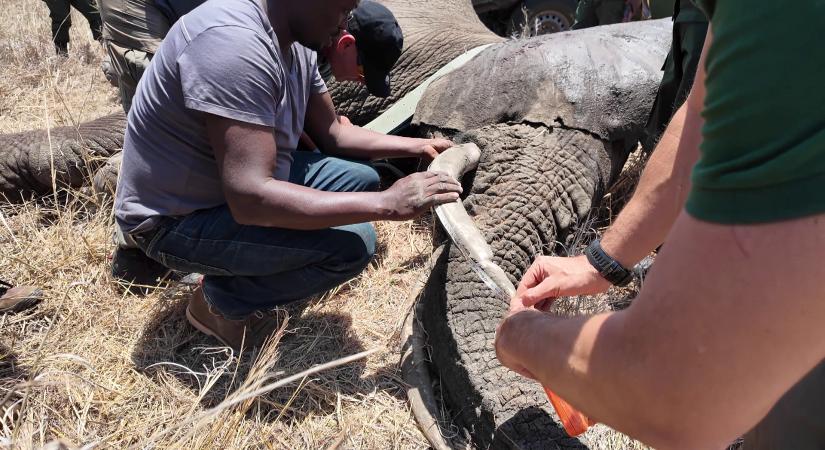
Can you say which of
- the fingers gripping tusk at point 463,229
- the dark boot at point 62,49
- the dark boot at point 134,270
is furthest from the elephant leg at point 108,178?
the dark boot at point 62,49

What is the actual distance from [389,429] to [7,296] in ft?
5.64

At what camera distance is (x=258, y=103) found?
2080 mm

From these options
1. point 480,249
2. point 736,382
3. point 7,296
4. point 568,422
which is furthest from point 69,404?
point 736,382

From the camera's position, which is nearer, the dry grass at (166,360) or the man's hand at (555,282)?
the man's hand at (555,282)

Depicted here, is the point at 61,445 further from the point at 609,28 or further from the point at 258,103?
the point at 609,28

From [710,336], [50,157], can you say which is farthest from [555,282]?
[50,157]

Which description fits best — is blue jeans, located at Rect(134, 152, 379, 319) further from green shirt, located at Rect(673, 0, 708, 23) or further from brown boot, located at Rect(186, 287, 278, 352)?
green shirt, located at Rect(673, 0, 708, 23)

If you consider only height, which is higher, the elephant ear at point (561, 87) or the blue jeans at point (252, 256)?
the elephant ear at point (561, 87)

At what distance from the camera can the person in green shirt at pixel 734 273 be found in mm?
819

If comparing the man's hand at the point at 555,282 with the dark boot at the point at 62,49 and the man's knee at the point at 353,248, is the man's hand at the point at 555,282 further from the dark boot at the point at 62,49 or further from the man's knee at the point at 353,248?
the dark boot at the point at 62,49

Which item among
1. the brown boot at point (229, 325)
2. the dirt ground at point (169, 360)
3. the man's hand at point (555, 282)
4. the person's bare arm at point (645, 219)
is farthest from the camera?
the brown boot at point (229, 325)

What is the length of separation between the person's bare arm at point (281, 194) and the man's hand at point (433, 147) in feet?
1.83

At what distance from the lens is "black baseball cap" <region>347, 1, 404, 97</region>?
10.4 feet

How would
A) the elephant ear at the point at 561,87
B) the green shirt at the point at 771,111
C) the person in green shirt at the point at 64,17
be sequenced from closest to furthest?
the green shirt at the point at 771,111
the elephant ear at the point at 561,87
the person in green shirt at the point at 64,17
